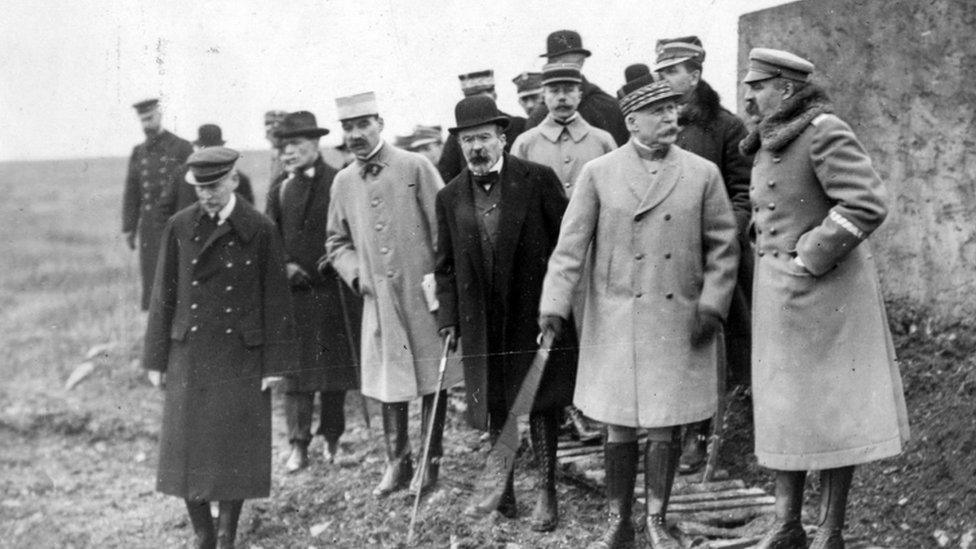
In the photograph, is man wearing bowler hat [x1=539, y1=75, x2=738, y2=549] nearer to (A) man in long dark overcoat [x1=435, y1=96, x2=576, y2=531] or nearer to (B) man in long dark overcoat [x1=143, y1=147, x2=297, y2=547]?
(A) man in long dark overcoat [x1=435, y1=96, x2=576, y2=531]

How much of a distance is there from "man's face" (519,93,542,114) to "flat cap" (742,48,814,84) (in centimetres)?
363

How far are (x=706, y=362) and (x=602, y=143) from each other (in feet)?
6.76

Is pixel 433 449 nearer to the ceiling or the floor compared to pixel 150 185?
nearer to the floor

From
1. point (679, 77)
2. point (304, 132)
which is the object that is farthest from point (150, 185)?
point (679, 77)

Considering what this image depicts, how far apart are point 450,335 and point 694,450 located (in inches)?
62.1

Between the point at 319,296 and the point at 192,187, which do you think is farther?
the point at 192,187

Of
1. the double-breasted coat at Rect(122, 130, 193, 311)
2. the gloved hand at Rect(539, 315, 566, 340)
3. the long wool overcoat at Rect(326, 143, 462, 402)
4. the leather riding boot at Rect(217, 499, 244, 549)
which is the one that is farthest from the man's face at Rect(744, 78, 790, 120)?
the double-breasted coat at Rect(122, 130, 193, 311)

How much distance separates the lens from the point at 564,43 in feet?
25.7

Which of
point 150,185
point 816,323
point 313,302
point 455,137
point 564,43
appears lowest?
point 313,302

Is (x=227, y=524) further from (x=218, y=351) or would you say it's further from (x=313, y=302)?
(x=313, y=302)

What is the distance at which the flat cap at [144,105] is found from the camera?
10391 mm

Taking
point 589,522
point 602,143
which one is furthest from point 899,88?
point 589,522

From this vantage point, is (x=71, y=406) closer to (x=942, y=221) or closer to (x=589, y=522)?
(x=589, y=522)

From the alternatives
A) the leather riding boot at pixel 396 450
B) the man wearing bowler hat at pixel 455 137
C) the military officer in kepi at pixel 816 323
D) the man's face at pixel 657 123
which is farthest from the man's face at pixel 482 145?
the leather riding boot at pixel 396 450
